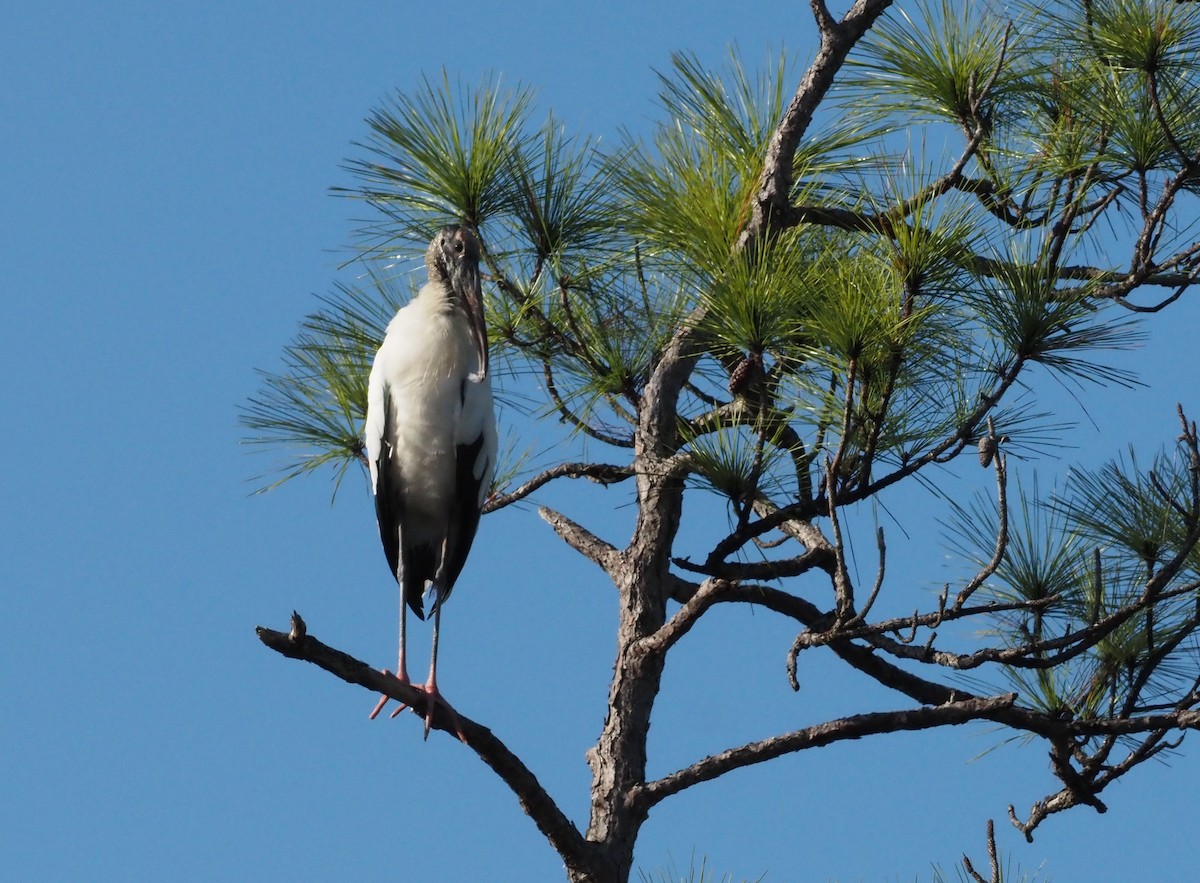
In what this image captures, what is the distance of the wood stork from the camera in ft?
10.3

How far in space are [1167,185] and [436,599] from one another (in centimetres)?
157

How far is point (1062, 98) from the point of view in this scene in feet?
10.3

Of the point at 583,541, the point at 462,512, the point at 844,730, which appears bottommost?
the point at 844,730

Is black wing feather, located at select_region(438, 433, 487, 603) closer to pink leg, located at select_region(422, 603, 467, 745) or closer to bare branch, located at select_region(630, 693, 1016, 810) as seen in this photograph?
pink leg, located at select_region(422, 603, 467, 745)

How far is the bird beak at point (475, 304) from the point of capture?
311 cm

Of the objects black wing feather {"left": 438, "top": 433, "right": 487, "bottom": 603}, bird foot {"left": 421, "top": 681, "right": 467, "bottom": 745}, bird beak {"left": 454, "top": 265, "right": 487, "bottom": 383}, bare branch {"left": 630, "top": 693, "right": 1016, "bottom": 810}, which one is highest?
bird beak {"left": 454, "top": 265, "right": 487, "bottom": 383}

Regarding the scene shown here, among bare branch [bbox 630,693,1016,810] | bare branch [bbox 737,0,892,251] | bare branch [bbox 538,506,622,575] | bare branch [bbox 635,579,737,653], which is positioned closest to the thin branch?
bare branch [bbox 630,693,1016,810]

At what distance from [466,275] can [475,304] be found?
6 centimetres

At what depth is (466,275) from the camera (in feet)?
10.3

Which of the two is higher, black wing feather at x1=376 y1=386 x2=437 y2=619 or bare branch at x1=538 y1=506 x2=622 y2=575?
black wing feather at x1=376 y1=386 x2=437 y2=619

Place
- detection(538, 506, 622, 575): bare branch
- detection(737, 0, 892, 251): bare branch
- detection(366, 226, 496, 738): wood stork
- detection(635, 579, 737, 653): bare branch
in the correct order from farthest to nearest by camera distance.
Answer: detection(366, 226, 496, 738): wood stork < detection(538, 506, 622, 575): bare branch < detection(737, 0, 892, 251): bare branch < detection(635, 579, 737, 653): bare branch

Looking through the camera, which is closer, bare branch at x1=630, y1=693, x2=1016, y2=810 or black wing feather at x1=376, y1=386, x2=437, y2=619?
bare branch at x1=630, y1=693, x2=1016, y2=810

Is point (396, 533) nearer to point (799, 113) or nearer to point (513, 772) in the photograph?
point (513, 772)

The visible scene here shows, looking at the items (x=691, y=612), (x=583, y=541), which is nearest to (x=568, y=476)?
(x=583, y=541)
